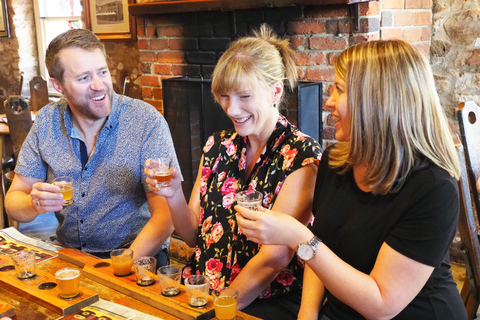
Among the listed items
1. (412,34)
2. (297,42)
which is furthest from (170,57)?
(412,34)

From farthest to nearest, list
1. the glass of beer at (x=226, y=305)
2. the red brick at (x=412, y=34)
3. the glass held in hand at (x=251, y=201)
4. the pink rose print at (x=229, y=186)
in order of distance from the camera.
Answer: the red brick at (x=412, y=34)
the pink rose print at (x=229, y=186)
the glass held in hand at (x=251, y=201)
the glass of beer at (x=226, y=305)

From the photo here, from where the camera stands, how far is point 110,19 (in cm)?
459

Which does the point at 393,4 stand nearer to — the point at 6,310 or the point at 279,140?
the point at 279,140

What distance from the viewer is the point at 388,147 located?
1.37 m

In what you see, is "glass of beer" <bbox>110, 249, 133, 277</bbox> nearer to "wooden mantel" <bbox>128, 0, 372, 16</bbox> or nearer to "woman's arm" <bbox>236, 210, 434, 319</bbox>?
"woman's arm" <bbox>236, 210, 434, 319</bbox>

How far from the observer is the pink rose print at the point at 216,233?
186cm

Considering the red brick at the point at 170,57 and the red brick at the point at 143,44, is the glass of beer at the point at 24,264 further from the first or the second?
the red brick at the point at 143,44

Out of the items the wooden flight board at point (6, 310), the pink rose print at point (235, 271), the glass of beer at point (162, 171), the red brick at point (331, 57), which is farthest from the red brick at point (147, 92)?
the wooden flight board at point (6, 310)

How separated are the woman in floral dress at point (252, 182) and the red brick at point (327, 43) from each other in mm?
820

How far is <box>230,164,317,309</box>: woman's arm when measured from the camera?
1.66 m

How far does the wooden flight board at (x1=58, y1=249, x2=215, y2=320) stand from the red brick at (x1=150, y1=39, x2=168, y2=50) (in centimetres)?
213

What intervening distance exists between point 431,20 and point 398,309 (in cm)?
219

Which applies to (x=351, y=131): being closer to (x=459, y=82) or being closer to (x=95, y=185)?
(x=95, y=185)

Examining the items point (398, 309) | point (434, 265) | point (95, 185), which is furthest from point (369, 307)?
point (95, 185)
